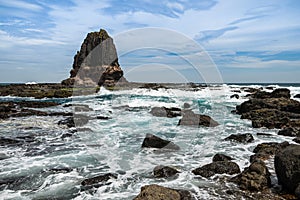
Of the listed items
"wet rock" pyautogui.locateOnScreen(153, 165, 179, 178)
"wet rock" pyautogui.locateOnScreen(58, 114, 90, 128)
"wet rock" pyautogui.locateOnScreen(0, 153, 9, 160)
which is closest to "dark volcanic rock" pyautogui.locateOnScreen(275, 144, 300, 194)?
"wet rock" pyautogui.locateOnScreen(153, 165, 179, 178)

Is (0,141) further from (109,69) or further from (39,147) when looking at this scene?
(109,69)

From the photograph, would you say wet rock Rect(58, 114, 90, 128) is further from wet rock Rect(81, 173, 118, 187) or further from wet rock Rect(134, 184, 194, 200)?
wet rock Rect(134, 184, 194, 200)

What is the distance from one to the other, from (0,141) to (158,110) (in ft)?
45.2

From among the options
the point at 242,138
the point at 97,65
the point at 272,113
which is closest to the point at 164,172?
the point at 242,138

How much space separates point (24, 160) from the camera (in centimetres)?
952

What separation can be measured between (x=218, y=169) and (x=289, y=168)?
2083 mm

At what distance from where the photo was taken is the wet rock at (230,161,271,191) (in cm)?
658

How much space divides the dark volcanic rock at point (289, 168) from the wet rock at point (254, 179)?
0.37 meters

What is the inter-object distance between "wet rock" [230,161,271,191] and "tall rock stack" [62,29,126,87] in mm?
63479

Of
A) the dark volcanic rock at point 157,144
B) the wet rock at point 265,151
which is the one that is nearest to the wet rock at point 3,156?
the dark volcanic rock at point 157,144

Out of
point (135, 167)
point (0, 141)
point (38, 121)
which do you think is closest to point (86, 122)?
point (38, 121)

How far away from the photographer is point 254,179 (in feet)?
22.3

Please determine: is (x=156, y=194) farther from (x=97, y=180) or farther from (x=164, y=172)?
(x=97, y=180)

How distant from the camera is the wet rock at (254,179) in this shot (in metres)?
6.58
